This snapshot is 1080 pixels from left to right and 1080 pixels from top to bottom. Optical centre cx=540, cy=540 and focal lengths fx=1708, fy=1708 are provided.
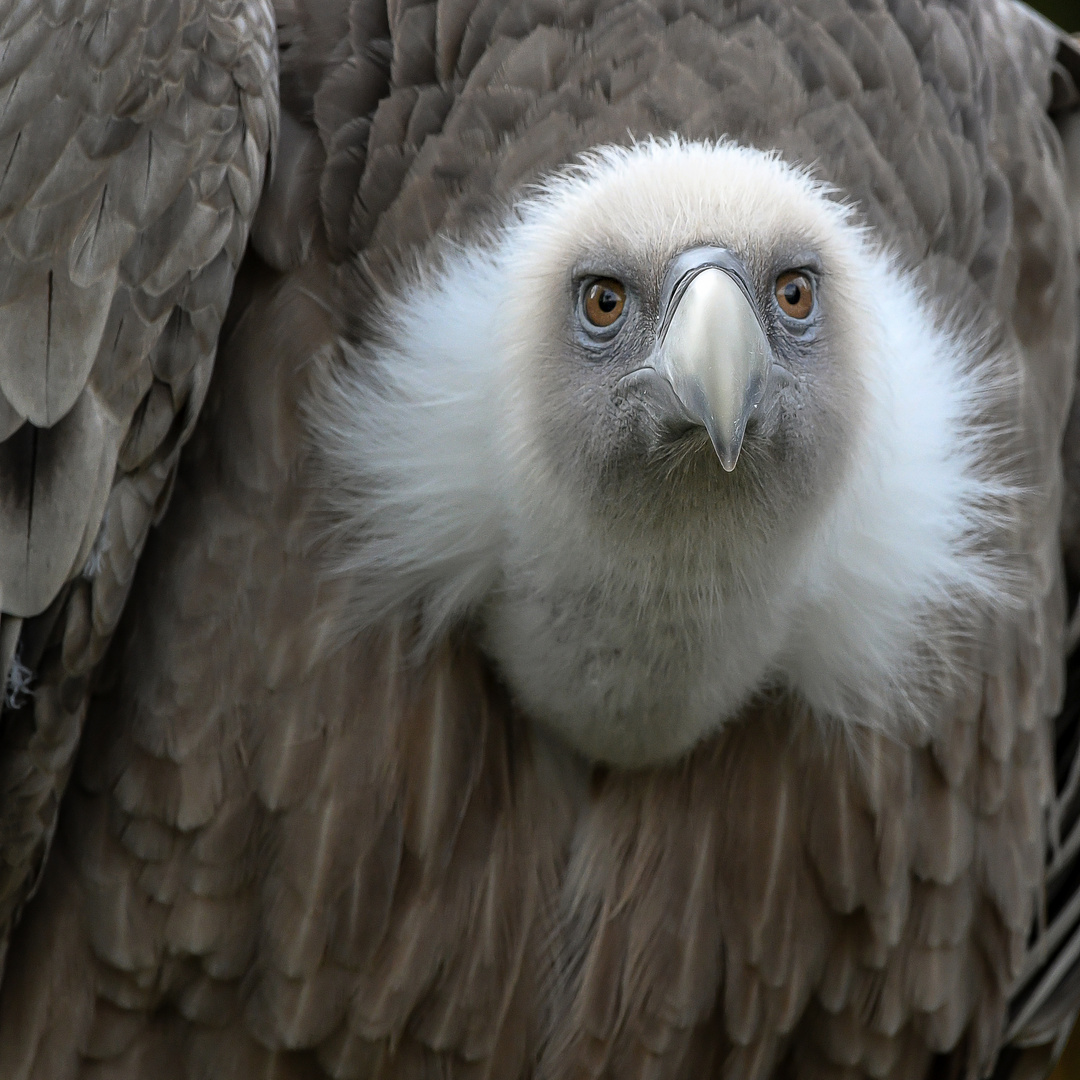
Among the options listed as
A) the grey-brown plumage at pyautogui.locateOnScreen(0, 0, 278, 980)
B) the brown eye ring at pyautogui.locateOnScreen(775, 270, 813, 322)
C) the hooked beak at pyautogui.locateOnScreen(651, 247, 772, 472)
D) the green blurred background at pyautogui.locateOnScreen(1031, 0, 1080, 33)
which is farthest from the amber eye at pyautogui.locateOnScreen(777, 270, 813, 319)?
the green blurred background at pyautogui.locateOnScreen(1031, 0, 1080, 33)

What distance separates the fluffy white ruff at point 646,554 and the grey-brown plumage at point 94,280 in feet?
0.94

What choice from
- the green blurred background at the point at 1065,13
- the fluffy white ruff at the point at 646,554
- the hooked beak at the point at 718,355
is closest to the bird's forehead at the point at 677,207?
the fluffy white ruff at the point at 646,554

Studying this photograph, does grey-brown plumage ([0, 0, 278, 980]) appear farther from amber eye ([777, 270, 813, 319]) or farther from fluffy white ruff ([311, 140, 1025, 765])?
amber eye ([777, 270, 813, 319])

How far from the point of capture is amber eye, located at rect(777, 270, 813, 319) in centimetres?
240

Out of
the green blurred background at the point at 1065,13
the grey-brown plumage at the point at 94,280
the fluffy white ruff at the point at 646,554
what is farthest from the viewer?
the green blurred background at the point at 1065,13

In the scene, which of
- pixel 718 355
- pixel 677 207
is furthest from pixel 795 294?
pixel 718 355

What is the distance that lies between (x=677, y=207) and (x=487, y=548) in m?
0.56

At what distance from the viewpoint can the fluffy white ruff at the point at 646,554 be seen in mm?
2398

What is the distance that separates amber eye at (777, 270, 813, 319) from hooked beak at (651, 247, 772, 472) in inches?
6.6

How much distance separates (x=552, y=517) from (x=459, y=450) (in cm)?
20

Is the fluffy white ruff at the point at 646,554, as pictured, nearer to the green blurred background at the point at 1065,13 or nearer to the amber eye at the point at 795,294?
the amber eye at the point at 795,294

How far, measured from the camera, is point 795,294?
242 cm

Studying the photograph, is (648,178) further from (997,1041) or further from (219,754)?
(997,1041)

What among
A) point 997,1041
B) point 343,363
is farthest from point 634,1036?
point 343,363
